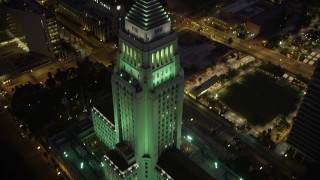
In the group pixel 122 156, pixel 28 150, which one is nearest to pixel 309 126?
pixel 122 156

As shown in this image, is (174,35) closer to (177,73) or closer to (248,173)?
(177,73)

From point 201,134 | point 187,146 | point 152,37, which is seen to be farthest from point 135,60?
point 201,134

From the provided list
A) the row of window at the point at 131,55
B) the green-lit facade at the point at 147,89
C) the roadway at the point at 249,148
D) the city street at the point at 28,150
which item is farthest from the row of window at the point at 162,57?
the city street at the point at 28,150

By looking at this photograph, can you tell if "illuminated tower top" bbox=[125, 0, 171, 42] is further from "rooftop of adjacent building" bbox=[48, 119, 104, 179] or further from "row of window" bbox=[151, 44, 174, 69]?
"rooftop of adjacent building" bbox=[48, 119, 104, 179]

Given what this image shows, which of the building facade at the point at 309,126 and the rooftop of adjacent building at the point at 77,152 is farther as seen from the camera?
the rooftop of adjacent building at the point at 77,152

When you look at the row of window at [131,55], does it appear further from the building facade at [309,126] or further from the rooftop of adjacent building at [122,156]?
the building facade at [309,126]

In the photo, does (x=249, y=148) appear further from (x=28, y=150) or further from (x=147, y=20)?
(x=28, y=150)

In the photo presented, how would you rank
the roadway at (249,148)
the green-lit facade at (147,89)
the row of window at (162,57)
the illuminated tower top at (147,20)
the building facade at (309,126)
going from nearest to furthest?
the illuminated tower top at (147,20) → the green-lit facade at (147,89) → the row of window at (162,57) → the building facade at (309,126) → the roadway at (249,148)
